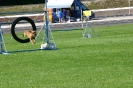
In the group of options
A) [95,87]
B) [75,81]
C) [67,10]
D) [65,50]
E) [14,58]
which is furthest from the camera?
[67,10]

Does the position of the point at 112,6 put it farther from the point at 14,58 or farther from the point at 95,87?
→ the point at 95,87

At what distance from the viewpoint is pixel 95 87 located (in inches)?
521

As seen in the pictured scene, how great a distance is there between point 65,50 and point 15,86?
9.22 m

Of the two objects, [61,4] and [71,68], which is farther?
[61,4]

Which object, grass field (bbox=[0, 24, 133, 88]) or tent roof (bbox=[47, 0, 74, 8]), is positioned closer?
grass field (bbox=[0, 24, 133, 88])

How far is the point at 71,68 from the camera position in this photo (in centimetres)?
1692

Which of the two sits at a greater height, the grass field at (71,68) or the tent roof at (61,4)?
the tent roof at (61,4)

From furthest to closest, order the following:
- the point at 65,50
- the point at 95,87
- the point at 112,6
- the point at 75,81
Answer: the point at 112,6, the point at 65,50, the point at 75,81, the point at 95,87

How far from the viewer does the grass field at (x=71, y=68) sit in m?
14.0

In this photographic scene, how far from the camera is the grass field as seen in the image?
46.0 feet

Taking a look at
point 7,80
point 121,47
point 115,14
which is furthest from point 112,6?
point 7,80

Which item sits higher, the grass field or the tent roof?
the tent roof

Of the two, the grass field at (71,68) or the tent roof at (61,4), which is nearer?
the grass field at (71,68)

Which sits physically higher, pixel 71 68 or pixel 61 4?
pixel 61 4
